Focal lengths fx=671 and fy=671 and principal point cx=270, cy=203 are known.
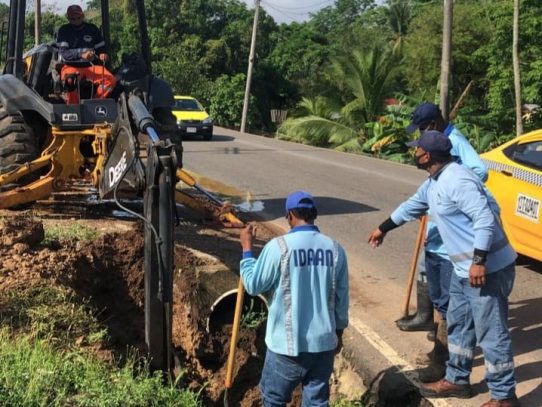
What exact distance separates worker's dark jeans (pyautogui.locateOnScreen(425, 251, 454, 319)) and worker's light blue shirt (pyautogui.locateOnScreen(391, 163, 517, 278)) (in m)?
0.63

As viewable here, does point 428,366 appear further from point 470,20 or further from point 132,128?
point 470,20

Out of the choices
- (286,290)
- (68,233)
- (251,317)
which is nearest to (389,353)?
(251,317)

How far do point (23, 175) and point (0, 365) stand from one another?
13.8 feet

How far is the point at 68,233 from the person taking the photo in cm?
679

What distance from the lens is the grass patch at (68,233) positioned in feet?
21.3

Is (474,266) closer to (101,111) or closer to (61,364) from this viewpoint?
(61,364)

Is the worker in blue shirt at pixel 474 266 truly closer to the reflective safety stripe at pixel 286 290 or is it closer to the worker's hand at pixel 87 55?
the reflective safety stripe at pixel 286 290

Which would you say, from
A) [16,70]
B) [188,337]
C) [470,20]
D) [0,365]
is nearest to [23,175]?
[16,70]

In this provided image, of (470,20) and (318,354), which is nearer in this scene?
(318,354)

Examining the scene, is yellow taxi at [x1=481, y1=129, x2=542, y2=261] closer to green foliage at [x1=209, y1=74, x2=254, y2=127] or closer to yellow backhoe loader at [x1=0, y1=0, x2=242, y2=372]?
yellow backhoe loader at [x1=0, y1=0, x2=242, y2=372]

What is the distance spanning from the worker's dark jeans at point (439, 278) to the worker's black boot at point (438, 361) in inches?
5.0

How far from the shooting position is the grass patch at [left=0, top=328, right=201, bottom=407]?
3.60 meters

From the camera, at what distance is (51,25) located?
125 feet

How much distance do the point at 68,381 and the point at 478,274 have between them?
251 centimetres
